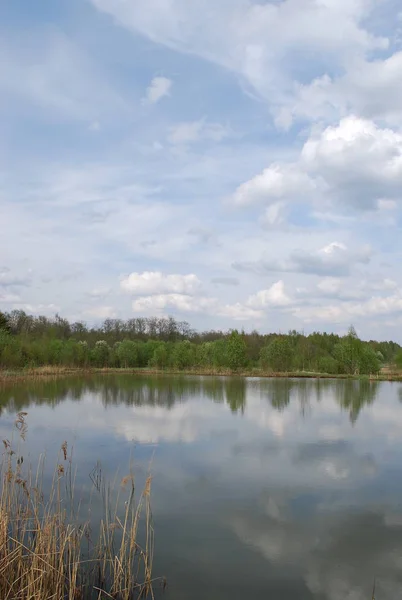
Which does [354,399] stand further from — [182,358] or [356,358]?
[182,358]

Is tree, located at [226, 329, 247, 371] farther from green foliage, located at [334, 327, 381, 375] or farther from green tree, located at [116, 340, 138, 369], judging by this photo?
green tree, located at [116, 340, 138, 369]

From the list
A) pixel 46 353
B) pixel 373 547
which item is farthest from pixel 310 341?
pixel 373 547

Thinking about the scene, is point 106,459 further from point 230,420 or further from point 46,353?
point 46,353

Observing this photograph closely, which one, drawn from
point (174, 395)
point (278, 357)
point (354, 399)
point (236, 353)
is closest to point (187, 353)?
point (236, 353)

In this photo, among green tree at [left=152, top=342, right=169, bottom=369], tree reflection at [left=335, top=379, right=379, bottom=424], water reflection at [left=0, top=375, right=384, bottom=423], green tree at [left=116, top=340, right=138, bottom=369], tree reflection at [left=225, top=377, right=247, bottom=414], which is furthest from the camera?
green tree at [left=116, top=340, right=138, bottom=369]

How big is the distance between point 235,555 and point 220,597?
105 cm

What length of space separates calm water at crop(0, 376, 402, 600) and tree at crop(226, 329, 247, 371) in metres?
22.7

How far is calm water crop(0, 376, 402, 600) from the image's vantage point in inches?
234

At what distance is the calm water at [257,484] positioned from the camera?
594 centimetres

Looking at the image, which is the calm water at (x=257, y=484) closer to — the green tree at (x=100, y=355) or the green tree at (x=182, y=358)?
the green tree at (x=182, y=358)

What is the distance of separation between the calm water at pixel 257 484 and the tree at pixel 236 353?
22.7m

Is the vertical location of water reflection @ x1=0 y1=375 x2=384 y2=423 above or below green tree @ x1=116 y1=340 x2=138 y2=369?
below

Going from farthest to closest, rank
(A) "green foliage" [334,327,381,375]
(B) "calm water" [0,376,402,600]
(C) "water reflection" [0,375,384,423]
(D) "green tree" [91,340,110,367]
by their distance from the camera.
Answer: (D) "green tree" [91,340,110,367], (A) "green foliage" [334,327,381,375], (C) "water reflection" [0,375,384,423], (B) "calm water" [0,376,402,600]

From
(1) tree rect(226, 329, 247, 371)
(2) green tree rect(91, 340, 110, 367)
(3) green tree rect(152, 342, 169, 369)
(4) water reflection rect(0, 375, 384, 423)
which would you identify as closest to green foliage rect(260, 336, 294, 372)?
(1) tree rect(226, 329, 247, 371)
